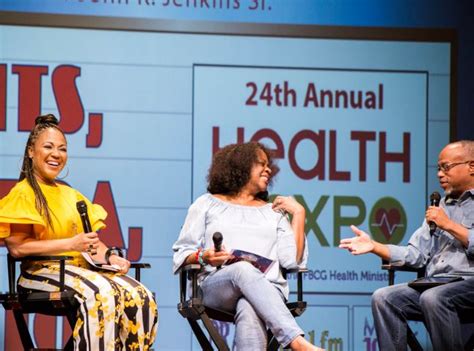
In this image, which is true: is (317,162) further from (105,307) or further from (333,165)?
(105,307)

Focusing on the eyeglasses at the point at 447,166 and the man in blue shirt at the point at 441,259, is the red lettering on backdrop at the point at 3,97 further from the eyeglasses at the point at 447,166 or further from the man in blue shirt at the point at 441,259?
the eyeglasses at the point at 447,166

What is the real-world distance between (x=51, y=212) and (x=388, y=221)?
234 cm

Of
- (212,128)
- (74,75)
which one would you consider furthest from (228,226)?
(74,75)

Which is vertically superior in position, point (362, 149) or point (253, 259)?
point (362, 149)

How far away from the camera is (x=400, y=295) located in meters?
4.62

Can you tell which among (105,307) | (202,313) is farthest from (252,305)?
(105,307)

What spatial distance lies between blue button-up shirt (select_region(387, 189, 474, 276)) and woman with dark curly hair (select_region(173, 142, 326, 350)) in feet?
1.71

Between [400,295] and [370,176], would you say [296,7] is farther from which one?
[400,295]

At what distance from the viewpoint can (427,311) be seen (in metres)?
4.42

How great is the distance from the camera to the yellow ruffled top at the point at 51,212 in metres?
4.29

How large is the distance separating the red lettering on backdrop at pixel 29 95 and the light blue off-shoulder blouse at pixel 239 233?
1432 mm

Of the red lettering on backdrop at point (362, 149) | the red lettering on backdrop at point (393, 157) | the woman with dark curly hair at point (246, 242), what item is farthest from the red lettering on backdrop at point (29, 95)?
the red lettering on backdrop at point (393, 157)

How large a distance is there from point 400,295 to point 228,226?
2.96ft

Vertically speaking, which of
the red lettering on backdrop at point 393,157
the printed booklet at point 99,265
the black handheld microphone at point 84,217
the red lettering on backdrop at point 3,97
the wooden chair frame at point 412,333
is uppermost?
the red lettering on backdrop at point 3,97
